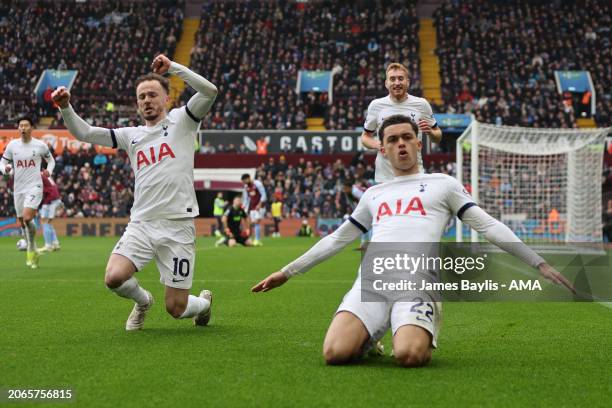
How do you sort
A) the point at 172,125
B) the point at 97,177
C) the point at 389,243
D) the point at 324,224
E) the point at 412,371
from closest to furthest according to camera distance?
the point at 412,371 → the point at 389,243 → the point at 172,125 → the point at 324,224 → the point at 97,177

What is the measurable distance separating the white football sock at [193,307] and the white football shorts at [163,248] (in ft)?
0.51

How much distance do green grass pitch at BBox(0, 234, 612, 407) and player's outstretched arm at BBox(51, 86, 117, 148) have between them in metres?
1.53

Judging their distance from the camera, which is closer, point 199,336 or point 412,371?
point 412,371

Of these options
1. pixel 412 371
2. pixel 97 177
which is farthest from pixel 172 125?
pixel 97 177

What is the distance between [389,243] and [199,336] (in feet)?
6.06

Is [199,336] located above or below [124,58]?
below

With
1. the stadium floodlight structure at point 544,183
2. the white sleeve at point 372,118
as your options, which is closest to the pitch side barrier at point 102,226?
the stadium floodlight structure at point 544,183

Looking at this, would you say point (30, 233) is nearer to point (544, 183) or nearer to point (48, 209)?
point (48, 209)

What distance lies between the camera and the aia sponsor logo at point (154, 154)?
6.90 m

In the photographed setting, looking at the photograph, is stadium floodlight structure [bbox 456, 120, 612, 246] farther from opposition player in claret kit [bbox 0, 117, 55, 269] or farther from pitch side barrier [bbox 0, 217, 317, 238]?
pitch side barrier [bbox 0, 217, 317, 238]

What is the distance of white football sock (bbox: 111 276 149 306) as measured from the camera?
6602 millimetres

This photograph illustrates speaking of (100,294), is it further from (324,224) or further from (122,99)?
(122,99)

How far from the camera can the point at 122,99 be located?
39.8 metres

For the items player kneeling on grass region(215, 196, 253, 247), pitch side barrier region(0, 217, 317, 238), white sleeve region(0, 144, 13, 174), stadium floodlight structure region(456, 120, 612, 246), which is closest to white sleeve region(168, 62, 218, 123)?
white sleeve region(0, 144, 13, 174)
